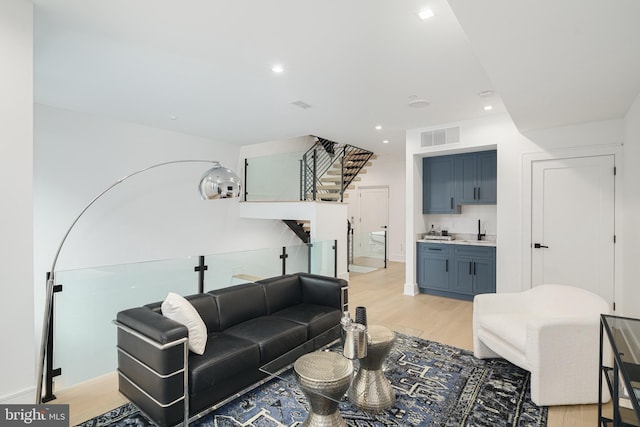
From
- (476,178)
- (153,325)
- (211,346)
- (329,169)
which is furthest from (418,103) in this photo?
(153,325)

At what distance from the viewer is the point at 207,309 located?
2787 millimetres

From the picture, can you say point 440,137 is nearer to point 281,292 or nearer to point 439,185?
point 439,185

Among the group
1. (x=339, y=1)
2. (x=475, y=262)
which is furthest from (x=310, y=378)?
(x=475, y=262)

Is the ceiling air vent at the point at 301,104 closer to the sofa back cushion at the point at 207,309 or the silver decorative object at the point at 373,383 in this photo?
the sofa back cushion at the point at 207,309

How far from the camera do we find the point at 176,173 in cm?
609

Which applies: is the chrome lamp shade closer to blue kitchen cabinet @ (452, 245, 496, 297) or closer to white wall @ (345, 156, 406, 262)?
blue kitchen cabinet @ (452, 245, 496, 297)

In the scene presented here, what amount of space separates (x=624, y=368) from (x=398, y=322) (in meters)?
2.84

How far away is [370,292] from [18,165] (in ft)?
16.0

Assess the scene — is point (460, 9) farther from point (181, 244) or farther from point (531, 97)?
point (181, 244)

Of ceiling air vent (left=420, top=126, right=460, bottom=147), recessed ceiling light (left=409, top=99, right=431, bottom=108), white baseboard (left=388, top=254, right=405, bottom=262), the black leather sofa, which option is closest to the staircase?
ceiling air vent (left=420, top=126, right=460, bottom=147)

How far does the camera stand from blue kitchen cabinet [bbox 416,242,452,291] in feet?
17.3

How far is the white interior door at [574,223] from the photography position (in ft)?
13.0

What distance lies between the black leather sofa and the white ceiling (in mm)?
2190

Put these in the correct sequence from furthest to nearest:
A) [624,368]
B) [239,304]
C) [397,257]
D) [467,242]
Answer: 1. [397,257]
2. [467,242]
3. [239,304]
4. [624,368]
